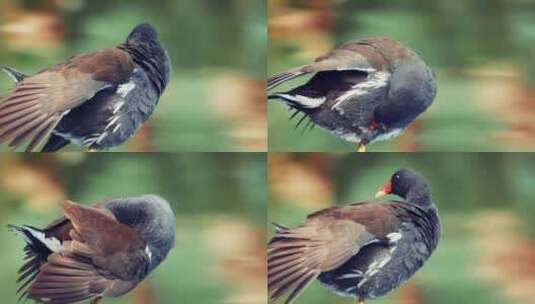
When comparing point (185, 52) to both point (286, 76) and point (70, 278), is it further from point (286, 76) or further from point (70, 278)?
point (70, 278)

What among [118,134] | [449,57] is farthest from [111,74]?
[449,57]

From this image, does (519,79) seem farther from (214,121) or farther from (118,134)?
(118,134)

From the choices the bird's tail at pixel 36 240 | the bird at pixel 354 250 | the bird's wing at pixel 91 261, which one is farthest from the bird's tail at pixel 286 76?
the bird's tail at pixel 36 240

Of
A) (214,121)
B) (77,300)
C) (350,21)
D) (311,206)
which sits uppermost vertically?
(350,21)

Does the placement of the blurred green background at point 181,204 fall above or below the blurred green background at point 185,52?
below

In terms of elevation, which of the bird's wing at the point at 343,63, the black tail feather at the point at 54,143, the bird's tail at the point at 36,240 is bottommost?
the bird's tail at the point at 36,240

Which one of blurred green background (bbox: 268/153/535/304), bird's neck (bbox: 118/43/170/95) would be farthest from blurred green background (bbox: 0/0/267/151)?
blurred green background (bbox: 268/153/535/304)

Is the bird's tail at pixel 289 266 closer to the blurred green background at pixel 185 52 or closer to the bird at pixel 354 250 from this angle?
the bird at pixel 354 250

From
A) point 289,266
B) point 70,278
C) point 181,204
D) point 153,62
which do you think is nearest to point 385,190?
point 289,266
